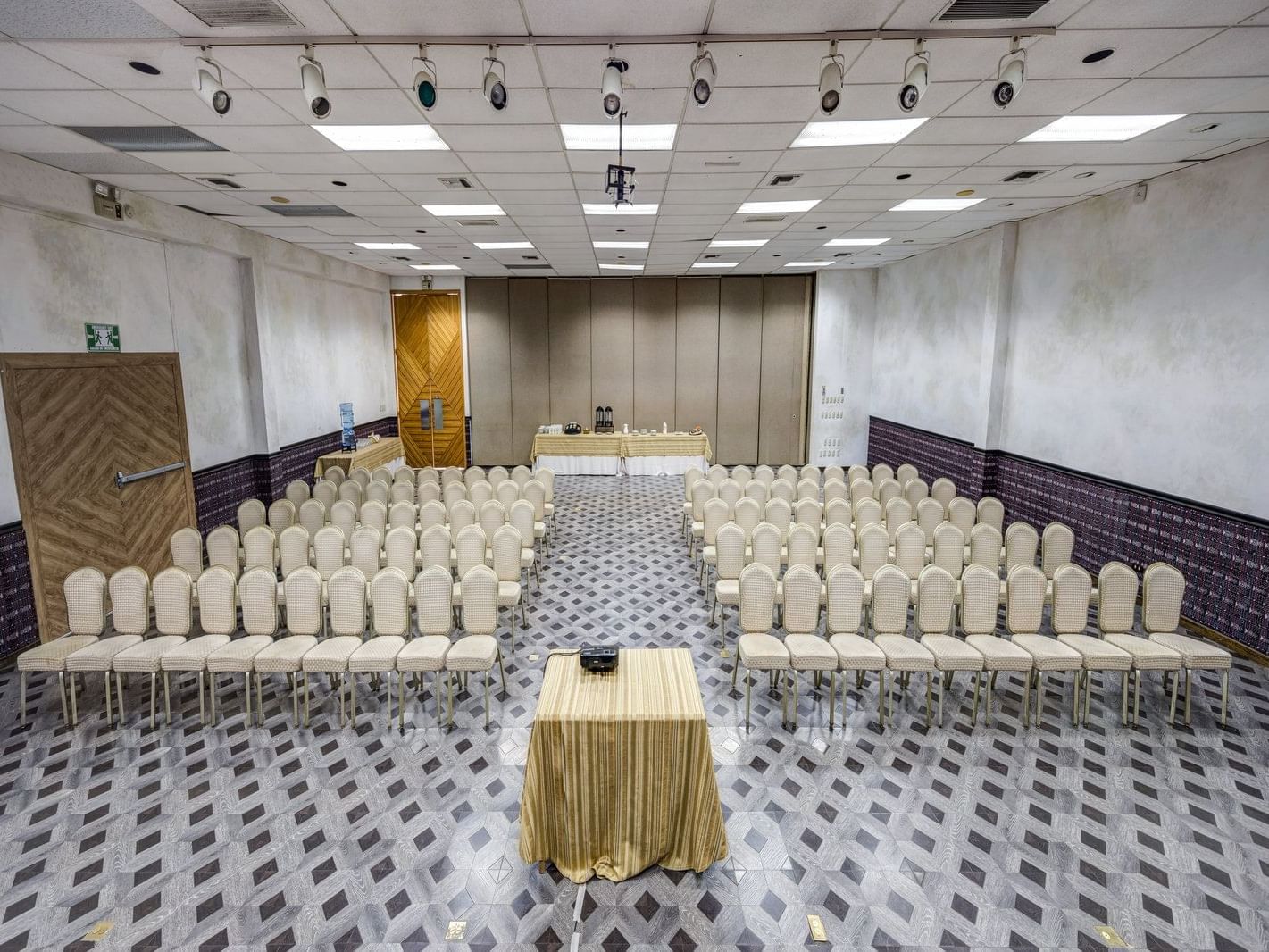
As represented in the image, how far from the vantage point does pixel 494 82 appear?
151 inches

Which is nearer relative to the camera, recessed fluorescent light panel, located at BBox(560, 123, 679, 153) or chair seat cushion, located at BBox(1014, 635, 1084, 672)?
chair seat cushion, located at BBox(1014, 635, 1084, 672)

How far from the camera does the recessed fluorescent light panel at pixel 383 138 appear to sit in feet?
17.1

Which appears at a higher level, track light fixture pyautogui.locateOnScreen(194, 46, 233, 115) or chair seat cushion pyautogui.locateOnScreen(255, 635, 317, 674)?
track light fixture pyautogui.locateOnScreen(194, 46, 233, 115)

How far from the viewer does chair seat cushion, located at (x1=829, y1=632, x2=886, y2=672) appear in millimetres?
5004

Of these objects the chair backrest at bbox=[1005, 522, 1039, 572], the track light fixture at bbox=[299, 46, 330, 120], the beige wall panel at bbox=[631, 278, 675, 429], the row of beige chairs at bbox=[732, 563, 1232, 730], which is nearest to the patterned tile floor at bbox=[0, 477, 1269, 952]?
the row of beige chairs at bbox=[732, 563, 1232, 730]

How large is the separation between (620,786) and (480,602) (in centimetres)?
231

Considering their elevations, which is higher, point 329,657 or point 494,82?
point 494,82

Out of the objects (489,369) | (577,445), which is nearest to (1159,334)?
(577,445)

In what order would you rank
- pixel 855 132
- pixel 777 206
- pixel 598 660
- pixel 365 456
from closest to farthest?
pixel 598 660, pixel 855 132, pixel 777 206, pixel 365 456

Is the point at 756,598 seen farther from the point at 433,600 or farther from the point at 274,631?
the point at 274,631

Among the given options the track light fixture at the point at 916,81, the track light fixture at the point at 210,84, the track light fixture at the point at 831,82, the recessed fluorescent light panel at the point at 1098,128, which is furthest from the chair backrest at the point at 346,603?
the recessed fluorescent light panel at the point at 1098,128

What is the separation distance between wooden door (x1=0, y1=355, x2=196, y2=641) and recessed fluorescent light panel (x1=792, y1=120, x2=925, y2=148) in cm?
775

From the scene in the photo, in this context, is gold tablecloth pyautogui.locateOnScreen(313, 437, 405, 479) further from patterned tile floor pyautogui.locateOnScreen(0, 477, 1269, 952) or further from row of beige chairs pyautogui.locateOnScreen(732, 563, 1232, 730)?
row of beige chairs pyautogui.locateOnScreen(732, 563, 1232, 730)

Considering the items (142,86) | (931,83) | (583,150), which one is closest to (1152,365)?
(931,83)
